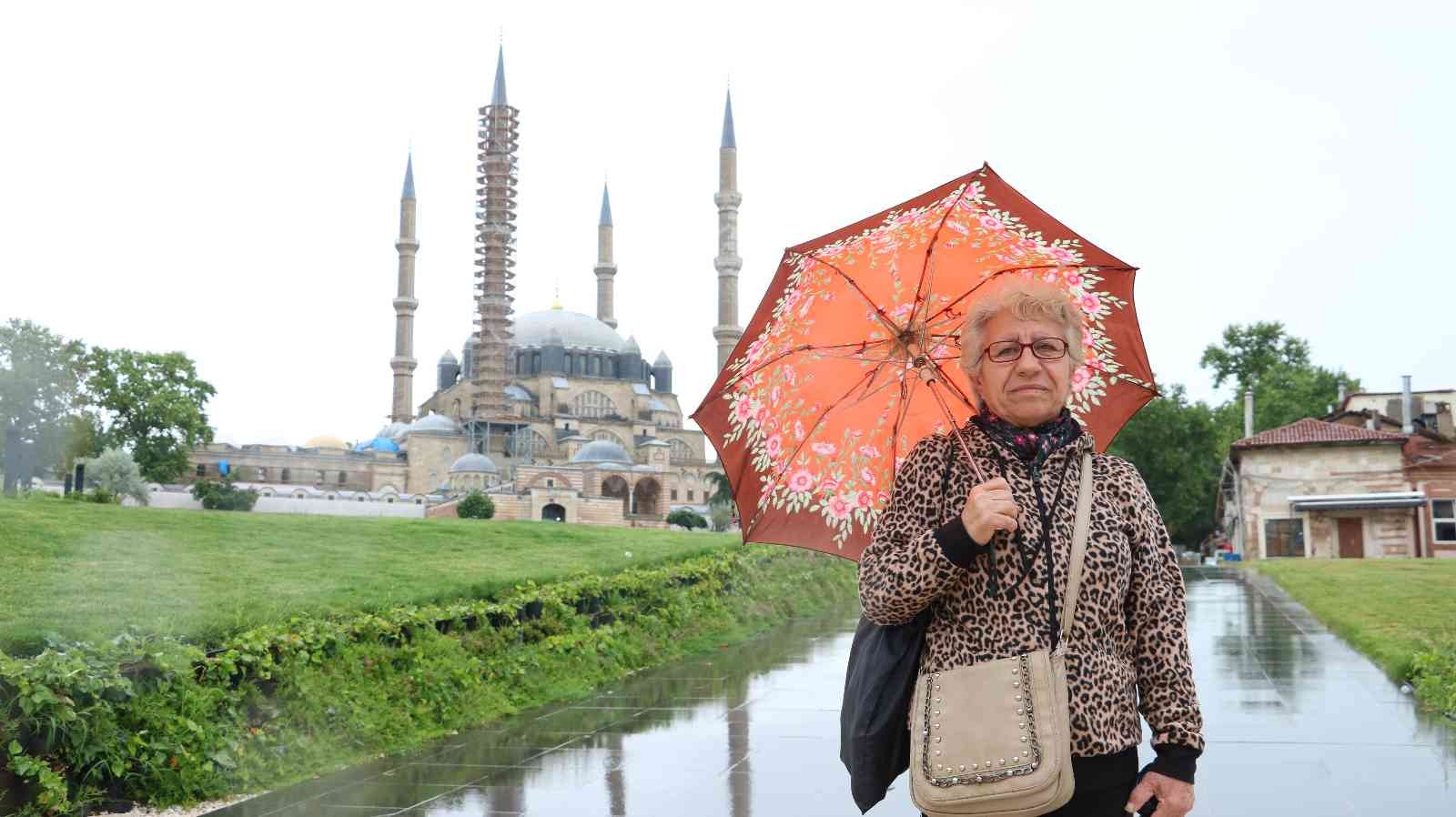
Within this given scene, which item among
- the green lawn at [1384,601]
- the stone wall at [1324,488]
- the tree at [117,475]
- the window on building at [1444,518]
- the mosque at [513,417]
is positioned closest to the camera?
the green lawn at [1384,601]

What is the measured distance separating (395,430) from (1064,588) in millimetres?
74530

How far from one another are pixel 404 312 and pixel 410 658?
65.9 meters

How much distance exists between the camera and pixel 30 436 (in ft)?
119

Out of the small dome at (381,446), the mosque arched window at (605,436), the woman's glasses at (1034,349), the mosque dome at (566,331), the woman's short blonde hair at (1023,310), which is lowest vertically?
the woman's glasses at (1034,349)

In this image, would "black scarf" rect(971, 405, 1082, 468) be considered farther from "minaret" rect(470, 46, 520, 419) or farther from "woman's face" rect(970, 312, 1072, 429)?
"minaret" rect(470, 46, 520, 419)

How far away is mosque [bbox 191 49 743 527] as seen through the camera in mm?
62750

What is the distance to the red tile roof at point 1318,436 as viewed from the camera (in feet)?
96.0

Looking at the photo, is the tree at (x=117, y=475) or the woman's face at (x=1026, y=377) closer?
the woman's face at (x=1026, y=377)

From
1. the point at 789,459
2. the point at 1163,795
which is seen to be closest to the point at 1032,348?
the point at 1163,795

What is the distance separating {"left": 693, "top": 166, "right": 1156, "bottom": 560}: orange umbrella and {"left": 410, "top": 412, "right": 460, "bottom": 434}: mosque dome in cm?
6547

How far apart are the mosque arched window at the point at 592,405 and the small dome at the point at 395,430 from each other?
9.65 metres

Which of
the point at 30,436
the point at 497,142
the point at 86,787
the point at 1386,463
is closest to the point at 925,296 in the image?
the point at 86,787

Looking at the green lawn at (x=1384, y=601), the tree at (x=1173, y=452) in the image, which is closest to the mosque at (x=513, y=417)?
the tree at (x=1173, y=452)

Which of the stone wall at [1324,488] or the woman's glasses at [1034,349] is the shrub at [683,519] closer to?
the stone wall at [1324,488]
